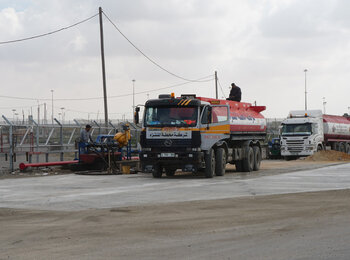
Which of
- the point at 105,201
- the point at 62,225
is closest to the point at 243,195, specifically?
the point at 105,201

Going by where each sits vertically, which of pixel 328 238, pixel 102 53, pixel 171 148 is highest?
pixel 102 53

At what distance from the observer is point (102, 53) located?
35.5 metres

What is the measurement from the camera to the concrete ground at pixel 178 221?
8.27 meters

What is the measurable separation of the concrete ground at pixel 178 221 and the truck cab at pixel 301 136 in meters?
19.7

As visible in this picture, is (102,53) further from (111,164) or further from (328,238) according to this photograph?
(328,238)

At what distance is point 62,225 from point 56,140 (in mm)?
17914

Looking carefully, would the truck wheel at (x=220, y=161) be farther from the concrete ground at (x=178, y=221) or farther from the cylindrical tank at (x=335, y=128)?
the cylindrical tank at (x=335, y=128)

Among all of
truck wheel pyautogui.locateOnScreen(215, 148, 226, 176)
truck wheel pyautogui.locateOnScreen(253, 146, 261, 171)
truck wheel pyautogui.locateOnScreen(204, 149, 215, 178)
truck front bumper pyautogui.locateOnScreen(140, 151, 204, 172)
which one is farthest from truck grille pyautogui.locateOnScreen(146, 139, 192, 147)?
truck wheel pyautogui.locateOnScreen(253, 146, 261, 171)

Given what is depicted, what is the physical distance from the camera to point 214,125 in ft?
72.1

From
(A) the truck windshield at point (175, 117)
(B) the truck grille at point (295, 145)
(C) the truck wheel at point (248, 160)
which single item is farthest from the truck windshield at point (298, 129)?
(A) the truck windshield at point (175, 117)

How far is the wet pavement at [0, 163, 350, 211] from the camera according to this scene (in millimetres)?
14539

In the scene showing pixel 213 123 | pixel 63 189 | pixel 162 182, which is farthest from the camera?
pixel 213 123

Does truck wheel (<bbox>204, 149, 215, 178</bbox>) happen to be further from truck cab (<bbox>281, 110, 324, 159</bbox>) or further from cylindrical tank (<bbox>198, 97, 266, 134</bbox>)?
truck cab (<bbox>281, 110, 324, 159</bbox>)

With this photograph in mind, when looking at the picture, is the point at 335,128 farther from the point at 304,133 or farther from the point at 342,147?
the point at 304,133
